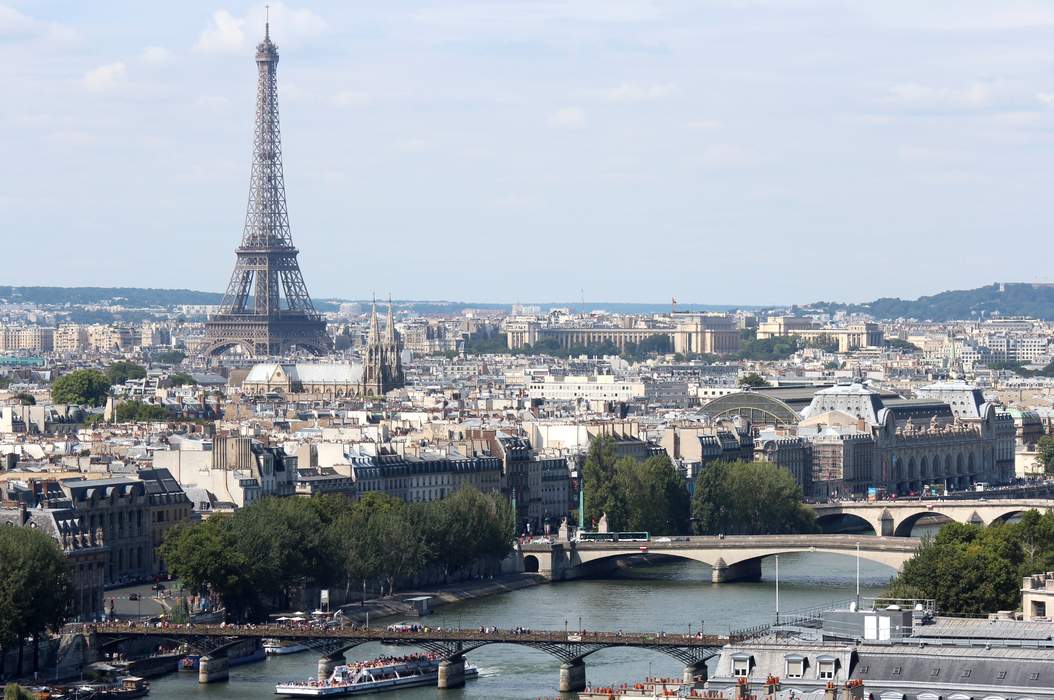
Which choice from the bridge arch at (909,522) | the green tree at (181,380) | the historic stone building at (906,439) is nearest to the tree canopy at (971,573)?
the bridge arch at (909,522)

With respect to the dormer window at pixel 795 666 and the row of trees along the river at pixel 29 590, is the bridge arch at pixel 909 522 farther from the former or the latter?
the dormer window at pixel 795 666

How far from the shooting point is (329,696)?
4559 cm

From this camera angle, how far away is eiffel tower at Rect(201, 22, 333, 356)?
16562 cm

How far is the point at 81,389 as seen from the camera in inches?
4688

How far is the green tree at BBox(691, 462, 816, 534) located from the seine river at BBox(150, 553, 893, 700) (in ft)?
12.8

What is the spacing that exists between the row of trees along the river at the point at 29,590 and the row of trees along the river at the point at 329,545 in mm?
5283

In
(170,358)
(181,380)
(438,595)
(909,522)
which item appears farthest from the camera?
(170,358)

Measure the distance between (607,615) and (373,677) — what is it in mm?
11377

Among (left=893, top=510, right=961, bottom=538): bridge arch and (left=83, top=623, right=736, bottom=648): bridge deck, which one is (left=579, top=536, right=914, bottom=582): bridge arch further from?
(left=83, top=623, right=736, bottom=648): bridge deck

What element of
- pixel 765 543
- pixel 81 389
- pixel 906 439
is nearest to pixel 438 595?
pixel 765 543

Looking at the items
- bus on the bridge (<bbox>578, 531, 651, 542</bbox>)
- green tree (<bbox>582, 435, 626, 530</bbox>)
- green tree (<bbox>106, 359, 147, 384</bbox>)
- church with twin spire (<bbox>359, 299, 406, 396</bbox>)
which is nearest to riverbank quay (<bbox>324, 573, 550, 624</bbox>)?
bus on the bridge (<bbox>578, 531, 651, 542</bbox>)

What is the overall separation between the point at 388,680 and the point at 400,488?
952 inches

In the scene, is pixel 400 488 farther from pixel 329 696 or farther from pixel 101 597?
pixel 329 696

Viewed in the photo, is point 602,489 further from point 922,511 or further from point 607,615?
point 607,615
